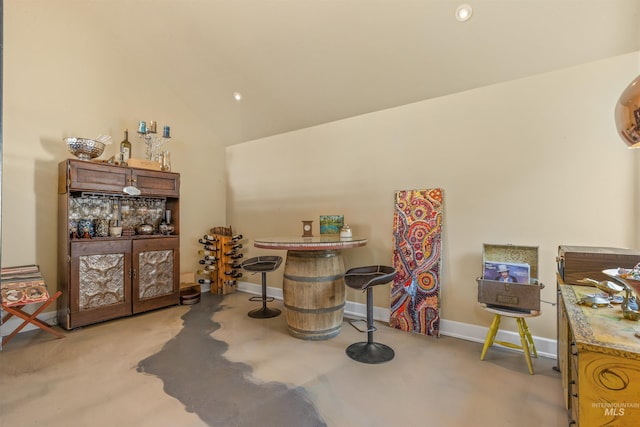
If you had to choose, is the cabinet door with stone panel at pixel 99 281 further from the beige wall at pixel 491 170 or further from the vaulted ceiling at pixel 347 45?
the vaulted ceiling at pixel 347 45

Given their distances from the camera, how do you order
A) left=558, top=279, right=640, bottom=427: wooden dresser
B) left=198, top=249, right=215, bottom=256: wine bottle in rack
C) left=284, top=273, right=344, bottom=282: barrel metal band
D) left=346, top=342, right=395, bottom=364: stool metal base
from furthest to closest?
left=198, top=249, right=215, bottom=256: wine bottle in rack
left=284, top=273, right=344, bottom=282: barrel metal band
left=346, top=342, right=395, bottom=364: stool metal base
left=558, top=279, right=640, bottom=427: wooden dresser

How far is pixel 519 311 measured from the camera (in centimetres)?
260

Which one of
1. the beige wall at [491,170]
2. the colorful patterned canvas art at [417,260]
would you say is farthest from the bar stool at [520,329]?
the colorful patterned canvas art at [417,260]

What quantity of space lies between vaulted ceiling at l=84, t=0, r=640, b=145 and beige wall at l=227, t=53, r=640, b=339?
215mm

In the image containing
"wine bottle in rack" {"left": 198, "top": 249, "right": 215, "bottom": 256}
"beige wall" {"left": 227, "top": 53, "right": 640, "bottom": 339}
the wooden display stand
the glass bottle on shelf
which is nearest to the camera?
"beige wall" {"left": 227, "top": 53, "right": 640, "bottom": 339}

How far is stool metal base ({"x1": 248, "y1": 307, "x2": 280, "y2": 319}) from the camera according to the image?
3.90 meters

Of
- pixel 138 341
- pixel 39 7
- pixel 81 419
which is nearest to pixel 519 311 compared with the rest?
pixel 81 419

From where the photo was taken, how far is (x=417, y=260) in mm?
3418

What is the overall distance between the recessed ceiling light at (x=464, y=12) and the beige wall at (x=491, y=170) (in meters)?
0.74

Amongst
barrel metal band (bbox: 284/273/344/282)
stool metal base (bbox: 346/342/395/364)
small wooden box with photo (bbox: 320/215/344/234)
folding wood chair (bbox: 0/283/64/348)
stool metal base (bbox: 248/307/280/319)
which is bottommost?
stool metal base (bbox: 346/342/395/364)

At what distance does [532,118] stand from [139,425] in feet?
12.7

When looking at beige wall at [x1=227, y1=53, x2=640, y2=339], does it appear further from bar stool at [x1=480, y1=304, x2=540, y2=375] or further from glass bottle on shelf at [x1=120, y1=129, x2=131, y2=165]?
glass bottle on shelf at [x1=120, y1=129, x2=131, y2=165]

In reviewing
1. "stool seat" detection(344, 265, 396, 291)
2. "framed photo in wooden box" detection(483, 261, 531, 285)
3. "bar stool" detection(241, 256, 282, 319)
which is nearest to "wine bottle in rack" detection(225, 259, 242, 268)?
"bar stool" detection(241, 256, 282, 319)

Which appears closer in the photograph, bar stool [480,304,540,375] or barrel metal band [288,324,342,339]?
bar stool [480,304,540,375]
